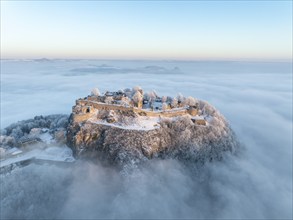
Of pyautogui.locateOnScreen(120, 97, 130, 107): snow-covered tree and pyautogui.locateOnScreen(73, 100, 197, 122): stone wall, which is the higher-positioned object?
pyautogui.locateOnScreen(120, 97, 130, 107): snow-covered tree

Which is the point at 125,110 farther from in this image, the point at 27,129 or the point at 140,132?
the point at 27,129

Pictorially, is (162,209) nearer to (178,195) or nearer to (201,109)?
(178,195)

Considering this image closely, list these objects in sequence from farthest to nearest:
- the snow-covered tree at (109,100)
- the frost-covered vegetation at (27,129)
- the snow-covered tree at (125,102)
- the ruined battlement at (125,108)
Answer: the snow-covered tree at (109,100), the snow-covered tree at (125,102), the ruined battlement at (125,108), the frost-covered vegetation at (27,129)

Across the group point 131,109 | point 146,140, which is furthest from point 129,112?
point 146,140

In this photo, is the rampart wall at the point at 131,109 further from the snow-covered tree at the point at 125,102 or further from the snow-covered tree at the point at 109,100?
the snow-covered tree at the point at 109,100

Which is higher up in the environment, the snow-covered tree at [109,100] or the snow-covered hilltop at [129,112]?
the snow-covered tree at [109,100]

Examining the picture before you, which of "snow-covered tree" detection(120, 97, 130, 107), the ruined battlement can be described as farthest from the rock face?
"snow-covered tree" detection(120, 97, 130, 107)

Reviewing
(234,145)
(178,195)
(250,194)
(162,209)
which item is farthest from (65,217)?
(234,145)

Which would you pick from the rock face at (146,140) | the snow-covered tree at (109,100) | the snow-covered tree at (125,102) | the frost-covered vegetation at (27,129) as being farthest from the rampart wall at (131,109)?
the frost-covered vegetation at (27,129)

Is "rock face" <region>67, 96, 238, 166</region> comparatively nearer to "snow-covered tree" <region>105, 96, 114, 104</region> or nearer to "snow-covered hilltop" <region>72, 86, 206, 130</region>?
"snow-covered hilltop" <region>72, 86, 206, 130</region>
